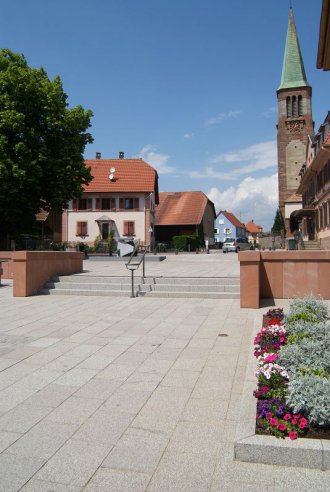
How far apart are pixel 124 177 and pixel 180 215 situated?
10.3 m

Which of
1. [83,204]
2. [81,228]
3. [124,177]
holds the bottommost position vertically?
[81,228]

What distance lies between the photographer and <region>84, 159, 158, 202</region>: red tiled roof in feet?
161

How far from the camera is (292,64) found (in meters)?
69.6

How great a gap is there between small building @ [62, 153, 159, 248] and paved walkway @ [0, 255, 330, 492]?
40.8m

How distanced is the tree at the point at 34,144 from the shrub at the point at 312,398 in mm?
23626

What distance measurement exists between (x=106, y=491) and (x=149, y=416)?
122 centimetres

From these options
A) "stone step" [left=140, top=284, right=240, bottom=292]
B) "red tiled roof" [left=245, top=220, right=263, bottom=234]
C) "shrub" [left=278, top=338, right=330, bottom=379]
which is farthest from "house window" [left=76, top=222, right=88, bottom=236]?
"red tiled roof" [left=245, top=220, right=263, bottom=234]

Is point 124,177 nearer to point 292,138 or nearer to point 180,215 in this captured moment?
point 180,215

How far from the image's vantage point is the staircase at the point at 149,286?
11.6 m

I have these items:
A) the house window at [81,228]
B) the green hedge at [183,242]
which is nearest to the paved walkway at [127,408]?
the green hedge at [183,242]

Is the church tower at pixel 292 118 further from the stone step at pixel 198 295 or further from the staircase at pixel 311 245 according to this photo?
the stone step at pixel 198 295

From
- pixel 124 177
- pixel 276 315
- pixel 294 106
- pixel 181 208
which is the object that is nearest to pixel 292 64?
pixel 294 106

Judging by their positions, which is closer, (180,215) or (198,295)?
(198,295)

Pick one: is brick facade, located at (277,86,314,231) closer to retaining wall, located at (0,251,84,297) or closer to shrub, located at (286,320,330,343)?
retaining wall, located at (0,251,84,297)
